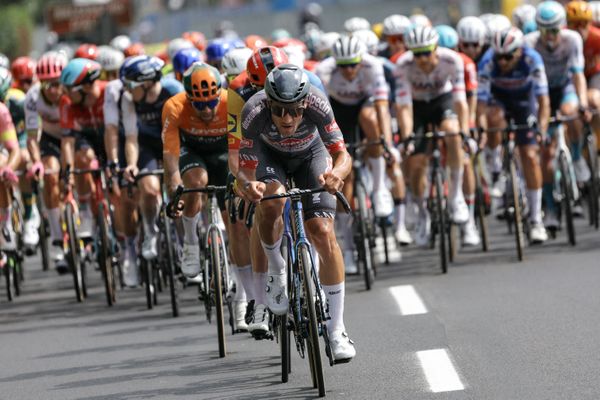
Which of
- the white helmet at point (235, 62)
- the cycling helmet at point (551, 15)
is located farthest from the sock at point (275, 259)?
the cycling helmet at point (551, 15)

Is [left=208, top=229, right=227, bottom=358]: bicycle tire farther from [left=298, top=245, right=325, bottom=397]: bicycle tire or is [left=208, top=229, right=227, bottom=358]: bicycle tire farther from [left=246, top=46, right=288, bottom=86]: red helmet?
[left=298, top=245, right=325, bottom=397]: bicycle tire

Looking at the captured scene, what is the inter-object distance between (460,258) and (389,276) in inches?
42.6

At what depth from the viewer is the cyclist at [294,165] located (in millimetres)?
8734

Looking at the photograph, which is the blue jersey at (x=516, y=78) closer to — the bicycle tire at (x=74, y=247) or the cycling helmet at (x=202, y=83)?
the bicycle tire at (x=74, y=247)

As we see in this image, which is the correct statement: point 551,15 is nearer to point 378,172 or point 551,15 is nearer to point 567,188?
point 567,188

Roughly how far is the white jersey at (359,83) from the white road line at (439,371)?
16.8ft

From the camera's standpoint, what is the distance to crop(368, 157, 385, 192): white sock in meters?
14.8

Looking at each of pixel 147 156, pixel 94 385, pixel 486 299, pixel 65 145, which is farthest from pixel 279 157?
pixel 65 145

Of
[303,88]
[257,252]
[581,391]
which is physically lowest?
[581,391]

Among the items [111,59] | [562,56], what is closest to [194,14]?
[111,59]

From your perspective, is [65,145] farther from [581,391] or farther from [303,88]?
[581,391]

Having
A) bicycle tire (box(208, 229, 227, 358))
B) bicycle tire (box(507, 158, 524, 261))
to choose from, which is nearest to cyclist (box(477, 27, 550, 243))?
bicycle tire (box(507, 158, 524, 261))

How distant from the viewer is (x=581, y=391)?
26.5 feet

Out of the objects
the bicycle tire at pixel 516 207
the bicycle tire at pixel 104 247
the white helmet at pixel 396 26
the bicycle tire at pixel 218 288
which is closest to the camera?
the bicycle tire at pixel 218 288
